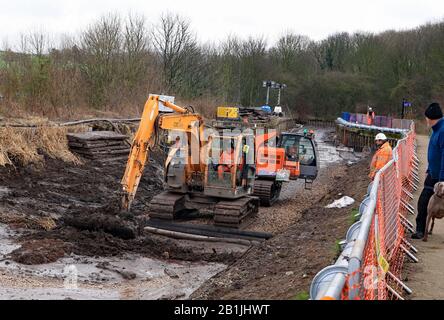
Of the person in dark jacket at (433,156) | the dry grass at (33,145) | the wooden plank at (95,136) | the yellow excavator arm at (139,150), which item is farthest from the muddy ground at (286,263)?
the wooden plank at (95,136)

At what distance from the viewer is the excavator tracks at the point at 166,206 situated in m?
13.4

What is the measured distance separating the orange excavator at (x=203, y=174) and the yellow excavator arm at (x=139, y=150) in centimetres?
73

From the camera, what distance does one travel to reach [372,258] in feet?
16.0

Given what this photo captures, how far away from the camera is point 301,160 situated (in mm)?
18844

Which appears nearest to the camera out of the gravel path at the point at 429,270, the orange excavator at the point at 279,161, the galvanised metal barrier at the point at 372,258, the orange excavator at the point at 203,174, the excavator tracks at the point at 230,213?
the galvanised metal barrier at the point at 372,258

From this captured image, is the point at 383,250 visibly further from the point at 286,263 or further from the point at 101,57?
the point at 101,57

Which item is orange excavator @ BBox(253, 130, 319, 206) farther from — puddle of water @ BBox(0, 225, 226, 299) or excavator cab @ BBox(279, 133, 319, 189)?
puddle of water @ BBox(0, 225, 226, 299)

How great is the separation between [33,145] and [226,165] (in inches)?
284

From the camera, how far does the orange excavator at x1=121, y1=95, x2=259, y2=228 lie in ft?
43.4

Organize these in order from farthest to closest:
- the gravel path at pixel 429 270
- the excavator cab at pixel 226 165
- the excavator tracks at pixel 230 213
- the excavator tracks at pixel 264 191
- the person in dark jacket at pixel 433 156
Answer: the excavator tracks at pixel 264 191 → the excavator cab at pixel 226 165 → the excavator tracks at pixel 230 213 → the person in dark jacket at pixel 433 156 → the gravel path at pixel 429 270

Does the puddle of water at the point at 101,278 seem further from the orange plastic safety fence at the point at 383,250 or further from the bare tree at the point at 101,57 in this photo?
the bare tree at the point at 101,57

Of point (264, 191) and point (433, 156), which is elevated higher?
point (433, 156)

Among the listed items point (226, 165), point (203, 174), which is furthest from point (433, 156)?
point (203, 174)

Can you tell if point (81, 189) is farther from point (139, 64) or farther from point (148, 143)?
point (139, 64)
